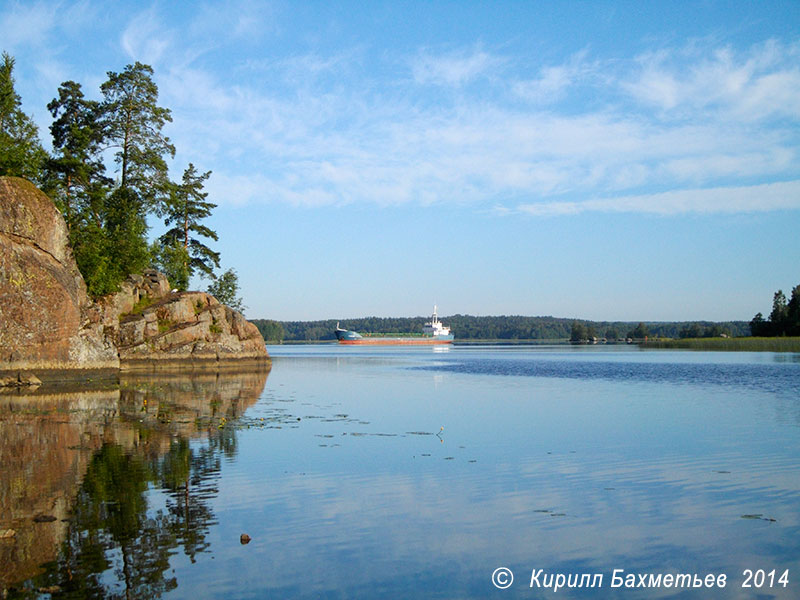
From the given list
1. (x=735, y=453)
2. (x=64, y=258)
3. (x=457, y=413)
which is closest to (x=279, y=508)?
(x=735, y=453)

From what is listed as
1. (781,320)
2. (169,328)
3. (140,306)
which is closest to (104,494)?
(169,328)

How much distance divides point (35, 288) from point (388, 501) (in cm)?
2599

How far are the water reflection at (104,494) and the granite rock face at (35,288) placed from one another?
8501 mm

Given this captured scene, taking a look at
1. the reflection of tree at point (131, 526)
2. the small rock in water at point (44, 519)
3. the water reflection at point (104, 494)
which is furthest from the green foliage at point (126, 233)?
the small rock in water at point (44, 519)

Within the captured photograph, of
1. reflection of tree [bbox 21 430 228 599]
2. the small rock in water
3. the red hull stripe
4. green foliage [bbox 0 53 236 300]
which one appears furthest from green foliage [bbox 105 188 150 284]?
the red hull stripe

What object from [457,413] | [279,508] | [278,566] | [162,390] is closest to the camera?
[278,566]

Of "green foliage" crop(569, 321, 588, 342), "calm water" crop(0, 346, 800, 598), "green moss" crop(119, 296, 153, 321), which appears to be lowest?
"calm water" crop(0, 346, 800, 598)

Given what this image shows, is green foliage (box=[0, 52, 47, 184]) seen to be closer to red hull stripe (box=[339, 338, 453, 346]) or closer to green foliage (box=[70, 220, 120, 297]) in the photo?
green foliage (box=[70, 220, 120, 297])

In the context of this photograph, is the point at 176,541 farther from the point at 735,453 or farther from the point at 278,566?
the point at 735,453

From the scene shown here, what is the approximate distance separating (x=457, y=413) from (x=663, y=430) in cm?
685

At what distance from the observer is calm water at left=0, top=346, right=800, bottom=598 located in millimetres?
7406

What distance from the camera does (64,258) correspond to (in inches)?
1316

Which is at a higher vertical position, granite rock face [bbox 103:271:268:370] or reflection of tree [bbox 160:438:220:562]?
granite rock face [bbox 103:271:268:370]

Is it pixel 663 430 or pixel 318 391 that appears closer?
pixel 663 430
